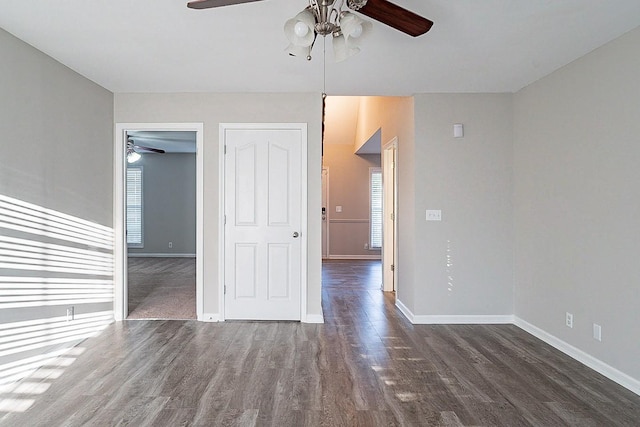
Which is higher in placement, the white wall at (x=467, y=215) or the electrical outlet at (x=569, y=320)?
the white wall at (x=467, y=215)

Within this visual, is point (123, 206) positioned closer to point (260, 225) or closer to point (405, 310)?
point (260, 225)

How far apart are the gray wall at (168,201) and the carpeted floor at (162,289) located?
907 mm

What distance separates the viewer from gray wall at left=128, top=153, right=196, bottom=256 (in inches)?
389

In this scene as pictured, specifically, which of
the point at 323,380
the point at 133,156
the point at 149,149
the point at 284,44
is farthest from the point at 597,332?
the point at 133,156

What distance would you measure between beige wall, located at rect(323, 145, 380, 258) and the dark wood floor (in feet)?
17.4

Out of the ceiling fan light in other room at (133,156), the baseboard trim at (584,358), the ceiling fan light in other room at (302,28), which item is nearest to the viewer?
the ceiling fan light in other room at (302,28)

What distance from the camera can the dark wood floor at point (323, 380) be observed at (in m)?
2.39

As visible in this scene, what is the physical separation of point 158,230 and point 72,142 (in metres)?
6.53

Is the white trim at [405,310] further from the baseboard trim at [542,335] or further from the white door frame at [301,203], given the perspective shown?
the white door frame at [301,203]

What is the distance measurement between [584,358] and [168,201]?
8806 millimetres

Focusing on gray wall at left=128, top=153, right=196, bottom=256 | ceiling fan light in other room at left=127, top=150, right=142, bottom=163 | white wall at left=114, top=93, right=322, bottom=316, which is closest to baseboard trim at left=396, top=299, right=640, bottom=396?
white wall at left=114, top=93, right=322, bottom=316

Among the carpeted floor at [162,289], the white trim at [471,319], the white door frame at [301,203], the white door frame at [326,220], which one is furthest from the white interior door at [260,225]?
the white door frame at [326,220]

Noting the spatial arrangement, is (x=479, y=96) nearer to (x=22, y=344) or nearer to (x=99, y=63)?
(x=99, y=63)

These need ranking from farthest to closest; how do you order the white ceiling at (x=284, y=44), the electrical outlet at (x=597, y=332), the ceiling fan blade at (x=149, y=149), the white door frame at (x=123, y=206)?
the ceiling fan blade at (x=149, y=149) → the white door frame at (x=123, y=206) → the electrical outlet at (x=597, y=332) → the white ceiling at (x=284, y=44)
